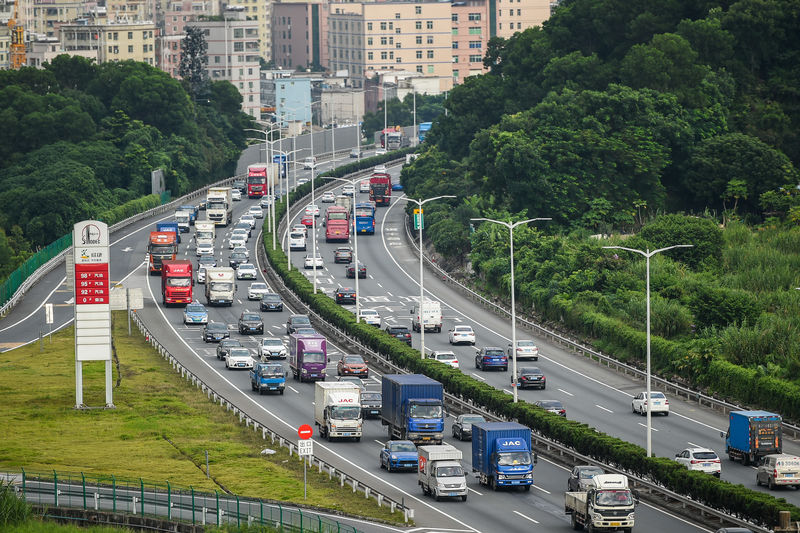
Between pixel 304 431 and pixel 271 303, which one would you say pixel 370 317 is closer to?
pixel 271 303

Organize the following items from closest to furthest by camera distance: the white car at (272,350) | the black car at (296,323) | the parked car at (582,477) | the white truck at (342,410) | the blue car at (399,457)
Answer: the parked car at (582,477) < the blue car at (399,457) < the white truck at (342,410) < the white car at (272,350) < the black car at (296,323)

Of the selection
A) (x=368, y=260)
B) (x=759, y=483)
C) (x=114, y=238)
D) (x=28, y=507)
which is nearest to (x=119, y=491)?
(x=28, y=507)

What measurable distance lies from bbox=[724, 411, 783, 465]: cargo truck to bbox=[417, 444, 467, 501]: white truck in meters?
16.2

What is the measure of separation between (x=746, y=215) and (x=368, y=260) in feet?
120

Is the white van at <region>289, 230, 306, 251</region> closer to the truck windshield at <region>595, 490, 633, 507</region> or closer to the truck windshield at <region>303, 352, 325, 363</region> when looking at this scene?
the truck windshield at <region>303, 352, 325, 363</region>

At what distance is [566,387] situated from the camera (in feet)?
308

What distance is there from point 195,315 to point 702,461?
188 feet

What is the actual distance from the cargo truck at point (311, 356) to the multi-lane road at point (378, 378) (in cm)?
89

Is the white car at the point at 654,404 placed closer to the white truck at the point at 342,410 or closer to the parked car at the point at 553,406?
the parked car at the point at 553,406

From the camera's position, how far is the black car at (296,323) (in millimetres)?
111188

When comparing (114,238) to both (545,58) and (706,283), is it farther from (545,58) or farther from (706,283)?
(706,283)

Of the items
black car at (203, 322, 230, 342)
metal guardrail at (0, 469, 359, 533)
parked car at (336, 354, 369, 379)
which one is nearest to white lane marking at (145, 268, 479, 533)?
black car at (203, 322, 230, 342)

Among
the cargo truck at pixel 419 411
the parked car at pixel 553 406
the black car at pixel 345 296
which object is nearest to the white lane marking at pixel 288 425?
the cargo truck at pixel 419 411

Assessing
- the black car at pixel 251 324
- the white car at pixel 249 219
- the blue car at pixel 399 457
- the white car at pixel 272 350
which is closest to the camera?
the blue car at pixel 399 457
